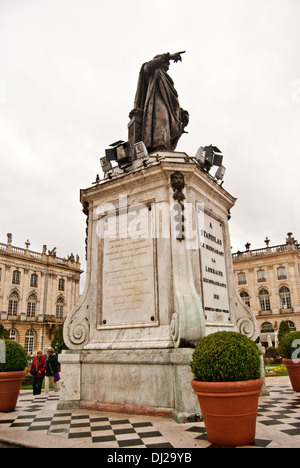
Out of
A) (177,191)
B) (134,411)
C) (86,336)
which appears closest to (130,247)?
(177,191)

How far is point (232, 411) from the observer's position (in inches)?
158

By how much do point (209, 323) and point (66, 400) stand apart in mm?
3098

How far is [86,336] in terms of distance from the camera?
24.3 ft

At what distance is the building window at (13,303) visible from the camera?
51.3 meters

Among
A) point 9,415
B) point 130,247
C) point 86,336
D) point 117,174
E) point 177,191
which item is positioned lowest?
point 9,415

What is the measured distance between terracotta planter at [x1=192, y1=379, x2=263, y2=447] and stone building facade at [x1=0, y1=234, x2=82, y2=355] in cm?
5073

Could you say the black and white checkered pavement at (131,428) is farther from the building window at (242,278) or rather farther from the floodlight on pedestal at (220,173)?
the building window at (242,278)

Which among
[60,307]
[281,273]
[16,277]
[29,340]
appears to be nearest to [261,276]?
[281,273]

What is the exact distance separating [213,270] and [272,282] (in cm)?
4667

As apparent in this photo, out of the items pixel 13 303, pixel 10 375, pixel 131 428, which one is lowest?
pixel 131 428

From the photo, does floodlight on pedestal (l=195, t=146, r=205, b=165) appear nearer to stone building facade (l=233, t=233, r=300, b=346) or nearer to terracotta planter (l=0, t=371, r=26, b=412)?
terracotta planter (l=0, t=371, r=26, b=412)

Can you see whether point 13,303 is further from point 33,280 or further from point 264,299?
point 264,299

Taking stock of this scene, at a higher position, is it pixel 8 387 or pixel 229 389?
pixel 229 389
